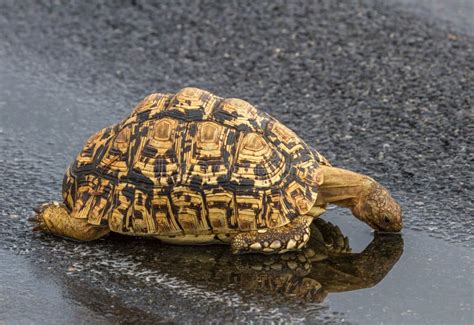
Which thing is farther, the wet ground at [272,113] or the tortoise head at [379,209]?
the tortoise head at [379,209]

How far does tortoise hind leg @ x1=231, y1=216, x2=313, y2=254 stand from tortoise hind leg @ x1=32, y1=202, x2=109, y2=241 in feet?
2.96

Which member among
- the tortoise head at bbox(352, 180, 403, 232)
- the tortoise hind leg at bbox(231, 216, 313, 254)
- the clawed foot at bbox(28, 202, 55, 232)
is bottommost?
the clawed foot at bbox(28, 202, 55, 232)

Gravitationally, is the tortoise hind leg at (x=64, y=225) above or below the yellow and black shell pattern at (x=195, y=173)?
below

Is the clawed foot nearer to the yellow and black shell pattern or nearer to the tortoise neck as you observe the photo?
the yellow and black shell pattern

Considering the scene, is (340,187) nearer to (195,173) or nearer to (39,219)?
(195,173)

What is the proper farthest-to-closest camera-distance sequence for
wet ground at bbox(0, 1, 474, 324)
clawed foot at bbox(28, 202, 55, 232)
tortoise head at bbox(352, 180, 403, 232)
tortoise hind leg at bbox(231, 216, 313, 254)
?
clawed foot at bbox(28, 202, 55, 232) → tortoise head at bbox(352, 180, 403, 232) → tortoise hind leg at bbox(231, 216, 313, 254) → wet ground at bbox(0, 1, 474, 324)

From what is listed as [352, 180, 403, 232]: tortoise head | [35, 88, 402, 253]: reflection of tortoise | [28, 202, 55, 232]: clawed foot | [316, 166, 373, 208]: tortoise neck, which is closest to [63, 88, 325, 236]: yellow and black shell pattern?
[35, 88, 402, 253]: reflection of tortoise

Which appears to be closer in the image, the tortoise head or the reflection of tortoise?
the reflection of tortoise

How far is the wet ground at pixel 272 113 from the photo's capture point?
5.42 metres

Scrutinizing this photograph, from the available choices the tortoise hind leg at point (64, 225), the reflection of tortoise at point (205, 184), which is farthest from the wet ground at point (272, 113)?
the reflection of tortoise at point (205, 184)

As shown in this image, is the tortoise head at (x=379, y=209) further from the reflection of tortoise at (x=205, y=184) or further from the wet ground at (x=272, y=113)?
the wet ground at (x=272, y=113)

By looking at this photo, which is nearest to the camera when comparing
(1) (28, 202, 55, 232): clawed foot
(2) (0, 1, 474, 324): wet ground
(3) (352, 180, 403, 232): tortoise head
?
(2) (0, 1, 474, 324): wet ground

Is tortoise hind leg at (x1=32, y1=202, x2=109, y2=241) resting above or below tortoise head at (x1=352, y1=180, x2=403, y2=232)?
below

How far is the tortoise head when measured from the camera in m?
5.98
